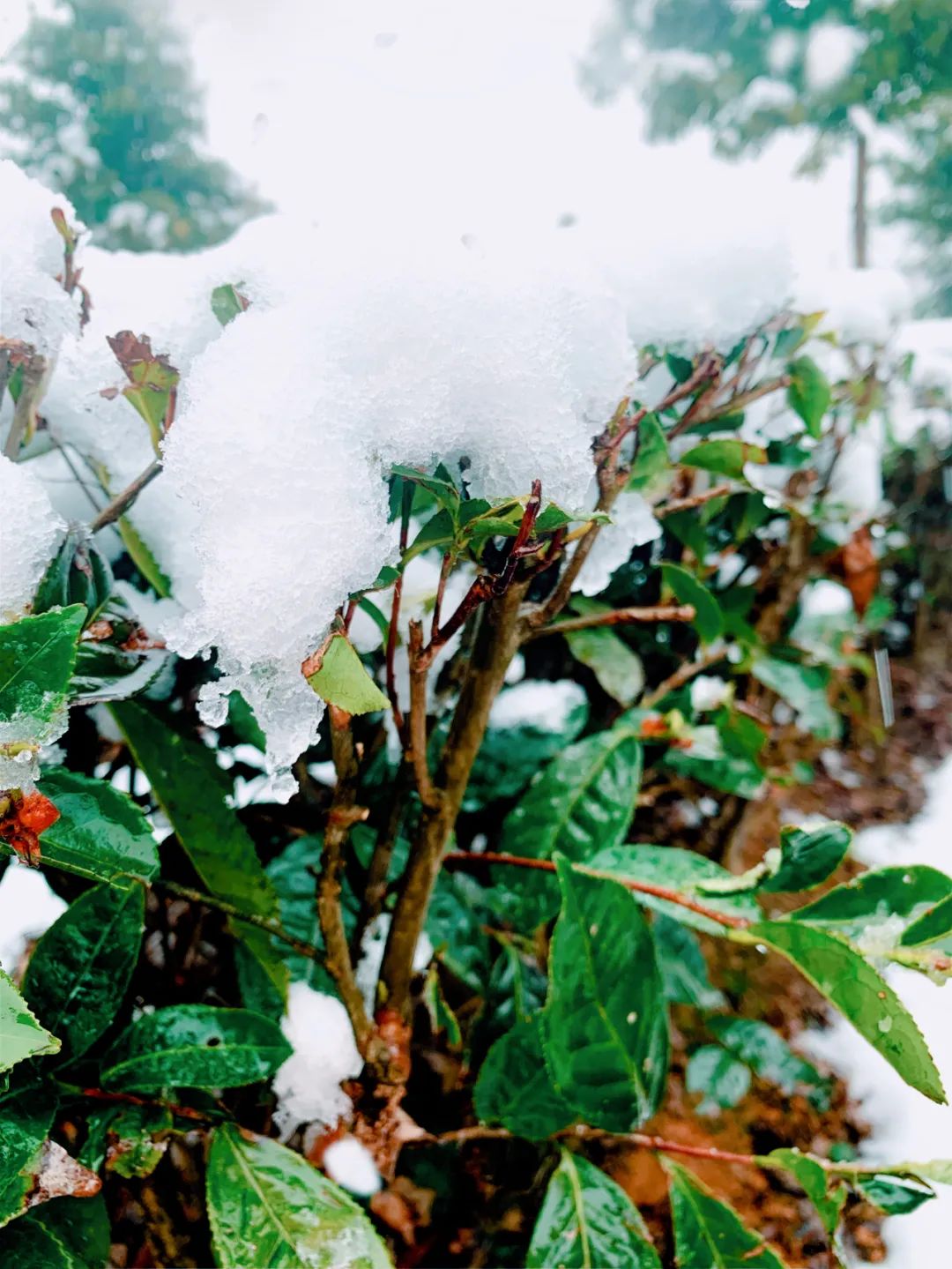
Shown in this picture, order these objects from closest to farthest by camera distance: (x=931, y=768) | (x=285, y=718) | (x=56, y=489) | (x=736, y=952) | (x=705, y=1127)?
(x=285, y=718)
(x=56, y=489)
(x=705, y=1127)
(x=736, y=952)
(x=931, y=768)

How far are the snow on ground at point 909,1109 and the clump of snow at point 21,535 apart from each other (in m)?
0.73

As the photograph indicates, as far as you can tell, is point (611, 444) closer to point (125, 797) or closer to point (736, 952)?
point (125, 797)

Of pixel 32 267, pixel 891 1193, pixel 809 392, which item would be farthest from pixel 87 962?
pixel 809 392

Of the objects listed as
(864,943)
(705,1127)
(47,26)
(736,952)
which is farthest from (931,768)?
(47,26)

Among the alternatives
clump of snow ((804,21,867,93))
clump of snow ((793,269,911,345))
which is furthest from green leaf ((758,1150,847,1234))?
clump of snow ((804,21,867,93))

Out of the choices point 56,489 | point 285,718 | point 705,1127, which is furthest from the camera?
point 705,1127

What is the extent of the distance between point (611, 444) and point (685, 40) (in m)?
7.92

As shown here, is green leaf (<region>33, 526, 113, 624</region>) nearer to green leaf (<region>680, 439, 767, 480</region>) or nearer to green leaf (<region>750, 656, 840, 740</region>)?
green leaf (<region>680, 439, 767, 480</region>)

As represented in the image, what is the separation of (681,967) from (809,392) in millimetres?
577

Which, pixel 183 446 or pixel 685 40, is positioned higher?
pixel 685 40

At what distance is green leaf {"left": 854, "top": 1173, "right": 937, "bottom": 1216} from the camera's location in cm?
52

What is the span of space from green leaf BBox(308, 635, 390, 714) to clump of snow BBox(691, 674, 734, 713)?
0.61 m

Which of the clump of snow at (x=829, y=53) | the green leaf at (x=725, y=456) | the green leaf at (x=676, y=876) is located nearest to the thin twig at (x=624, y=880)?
the green leaf at (x=676, y=876)

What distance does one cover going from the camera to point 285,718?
1.30 feet
